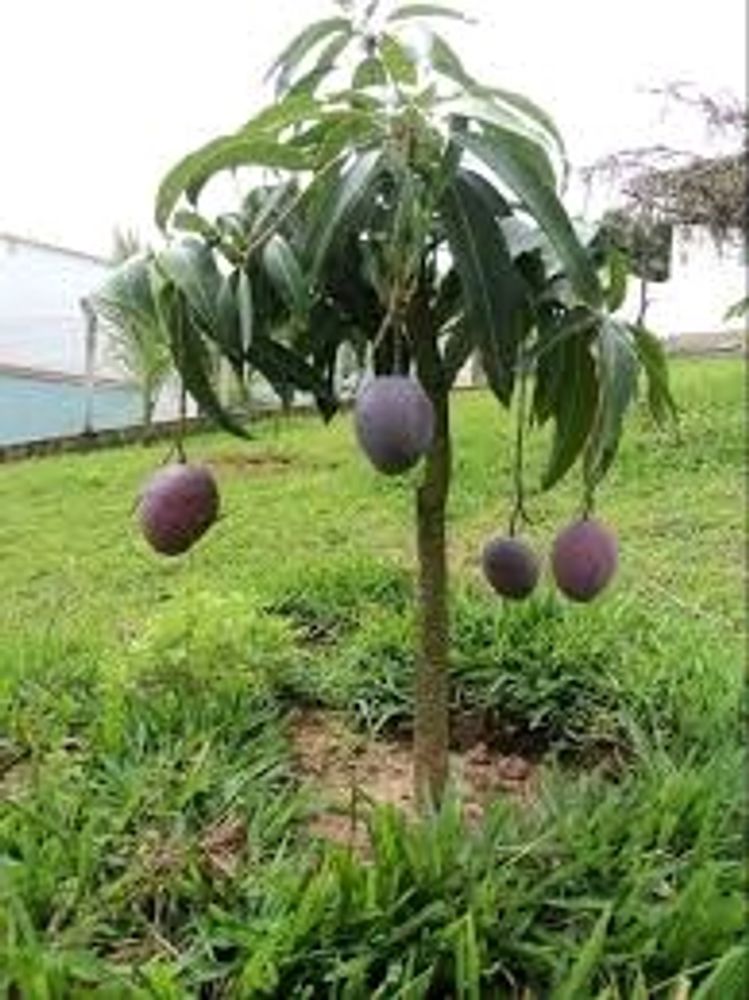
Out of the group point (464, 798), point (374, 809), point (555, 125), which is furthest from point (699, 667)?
point (555, 125)

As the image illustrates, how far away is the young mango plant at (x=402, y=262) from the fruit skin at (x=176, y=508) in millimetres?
55

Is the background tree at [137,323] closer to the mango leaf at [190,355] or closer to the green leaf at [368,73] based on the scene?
the mango leaf at [190,355]

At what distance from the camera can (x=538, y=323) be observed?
2.85 ft

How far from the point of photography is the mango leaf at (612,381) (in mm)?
797

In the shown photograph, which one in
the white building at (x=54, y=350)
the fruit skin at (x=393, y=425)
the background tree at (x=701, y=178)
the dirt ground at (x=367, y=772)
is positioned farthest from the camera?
the background tree at (x=701, y=178)

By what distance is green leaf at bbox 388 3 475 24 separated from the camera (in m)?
0.83

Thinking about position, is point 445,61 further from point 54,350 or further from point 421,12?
point 54,350

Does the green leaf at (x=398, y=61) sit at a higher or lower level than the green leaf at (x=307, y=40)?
lower

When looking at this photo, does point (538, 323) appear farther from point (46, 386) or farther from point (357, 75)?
point (46, 386)

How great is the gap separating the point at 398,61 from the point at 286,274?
0.36ft

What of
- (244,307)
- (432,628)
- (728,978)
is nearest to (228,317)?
(244,307)

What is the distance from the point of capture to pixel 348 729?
1.19 m

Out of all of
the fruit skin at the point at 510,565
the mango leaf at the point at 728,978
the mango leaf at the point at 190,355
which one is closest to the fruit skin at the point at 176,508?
the mango leaf at the point at 190,355

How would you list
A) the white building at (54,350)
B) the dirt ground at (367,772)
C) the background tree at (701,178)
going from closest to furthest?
the dirt ground at (367,772), the white building at (54,350), the background tree at (701,178)
